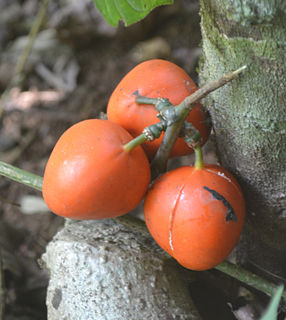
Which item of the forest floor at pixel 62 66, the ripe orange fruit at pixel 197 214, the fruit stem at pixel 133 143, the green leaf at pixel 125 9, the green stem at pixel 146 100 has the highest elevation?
the green leaf at pixel 125 9

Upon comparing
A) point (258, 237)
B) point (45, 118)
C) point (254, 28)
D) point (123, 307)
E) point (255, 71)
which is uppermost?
point (254, 28)

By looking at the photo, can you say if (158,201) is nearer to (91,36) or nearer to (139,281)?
(139,281)

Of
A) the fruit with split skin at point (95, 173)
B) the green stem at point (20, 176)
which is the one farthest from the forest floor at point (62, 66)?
the fruit with split skin at point (95, 173)

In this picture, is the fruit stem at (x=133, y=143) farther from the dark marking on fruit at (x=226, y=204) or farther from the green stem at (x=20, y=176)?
the green stem at (x=20, y=176)

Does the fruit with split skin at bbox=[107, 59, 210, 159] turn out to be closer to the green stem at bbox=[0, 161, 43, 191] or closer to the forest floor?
the green stem at bbox=[0, 161, 43, 191]

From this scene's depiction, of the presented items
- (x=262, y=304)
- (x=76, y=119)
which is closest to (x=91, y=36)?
(x=76, y=119)

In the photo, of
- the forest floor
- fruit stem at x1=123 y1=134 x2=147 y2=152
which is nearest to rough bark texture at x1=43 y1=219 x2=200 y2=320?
→ fruit stem at x1=123 y1=134 x2=147 y2=152
